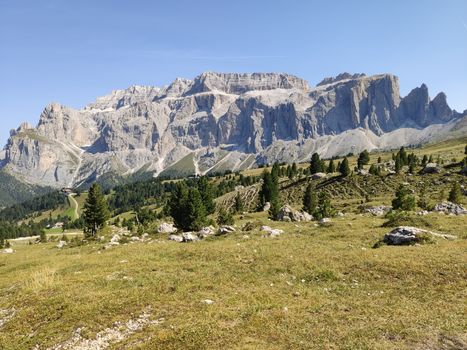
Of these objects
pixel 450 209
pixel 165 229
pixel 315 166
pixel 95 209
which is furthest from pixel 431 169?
pixel 95 209

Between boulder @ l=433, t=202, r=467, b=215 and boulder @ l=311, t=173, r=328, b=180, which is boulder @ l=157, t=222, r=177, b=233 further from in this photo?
boulder @ l=311, t=173, r=328, b=180

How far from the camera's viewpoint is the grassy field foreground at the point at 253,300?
15.8 m

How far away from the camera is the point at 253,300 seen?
2020 centimetres

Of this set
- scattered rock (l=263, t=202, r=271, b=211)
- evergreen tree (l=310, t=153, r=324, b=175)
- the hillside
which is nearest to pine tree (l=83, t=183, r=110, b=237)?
scattered rock (l=263, t=202, r=271, b=211)

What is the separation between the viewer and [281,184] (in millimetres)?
152875

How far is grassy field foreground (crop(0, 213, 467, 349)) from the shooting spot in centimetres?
1583

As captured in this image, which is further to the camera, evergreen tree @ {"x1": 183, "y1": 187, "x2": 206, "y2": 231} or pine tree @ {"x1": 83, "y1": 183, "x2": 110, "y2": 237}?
pine tree @ {"x1": 83, "y1": 183, "x2": 110, "y2": 237}

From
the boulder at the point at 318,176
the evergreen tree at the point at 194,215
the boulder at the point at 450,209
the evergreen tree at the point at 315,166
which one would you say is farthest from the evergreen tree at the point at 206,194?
the evergreen tree at the point at 315,166

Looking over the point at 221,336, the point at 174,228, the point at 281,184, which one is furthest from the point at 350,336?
the point at 281,184

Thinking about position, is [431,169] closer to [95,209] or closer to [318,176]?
[318,176]

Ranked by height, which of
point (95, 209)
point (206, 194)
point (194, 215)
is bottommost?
point (194, 215)

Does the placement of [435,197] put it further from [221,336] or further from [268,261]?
[221,336]

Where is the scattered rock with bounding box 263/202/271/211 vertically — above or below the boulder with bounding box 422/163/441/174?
below

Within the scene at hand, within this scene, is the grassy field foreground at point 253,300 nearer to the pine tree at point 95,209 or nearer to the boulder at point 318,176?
the pine tree at point 95,209
